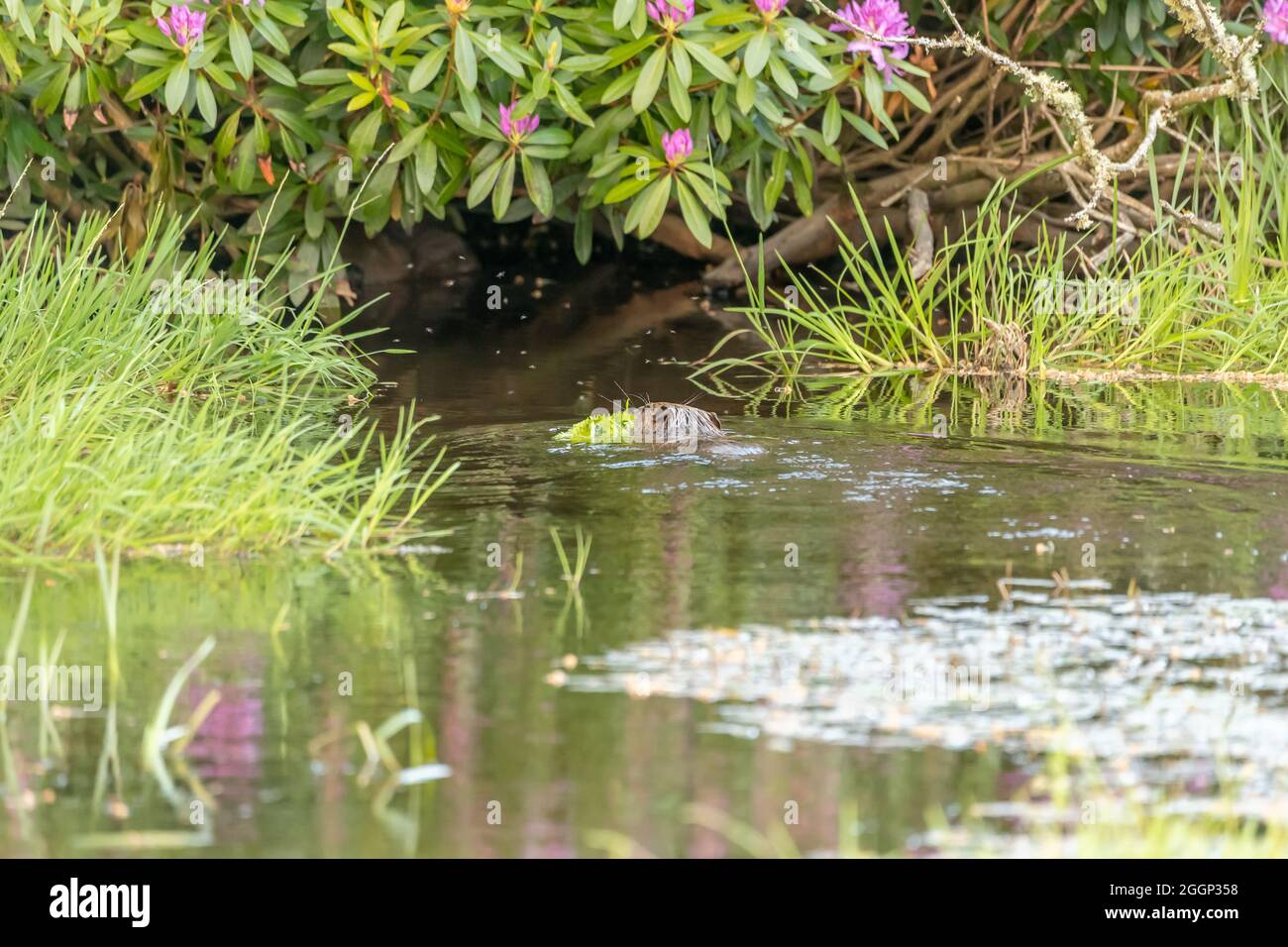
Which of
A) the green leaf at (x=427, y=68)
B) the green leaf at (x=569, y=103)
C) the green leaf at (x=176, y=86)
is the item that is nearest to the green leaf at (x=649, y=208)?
the green leaf at (x=569, y=103)

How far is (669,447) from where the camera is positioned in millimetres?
6461

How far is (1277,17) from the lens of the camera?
8.91 metres

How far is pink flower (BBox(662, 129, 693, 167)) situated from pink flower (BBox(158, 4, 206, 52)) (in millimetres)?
2057

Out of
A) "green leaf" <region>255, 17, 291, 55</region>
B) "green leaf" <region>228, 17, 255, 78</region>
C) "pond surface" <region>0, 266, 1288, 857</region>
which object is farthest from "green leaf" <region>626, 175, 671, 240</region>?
"pond surface" <region>0, 266, 1288, 857</region>

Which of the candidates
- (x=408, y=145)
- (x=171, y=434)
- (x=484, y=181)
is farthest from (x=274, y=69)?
(x=171, y=434)

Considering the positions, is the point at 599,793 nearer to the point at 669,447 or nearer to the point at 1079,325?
the point at 669,447

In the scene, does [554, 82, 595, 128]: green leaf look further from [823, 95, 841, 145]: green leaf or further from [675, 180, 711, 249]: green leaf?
[823, 95, 841, 145]: green leaf

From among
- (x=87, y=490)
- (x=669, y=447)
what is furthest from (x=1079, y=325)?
(x=87, y=490)

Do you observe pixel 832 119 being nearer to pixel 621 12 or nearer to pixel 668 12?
pixel 668 12

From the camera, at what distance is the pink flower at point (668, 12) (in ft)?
26.7

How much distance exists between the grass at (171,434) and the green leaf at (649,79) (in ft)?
5.43

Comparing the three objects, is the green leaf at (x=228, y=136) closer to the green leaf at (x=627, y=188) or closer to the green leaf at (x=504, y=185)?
the green leaf at (x=504, y=185)

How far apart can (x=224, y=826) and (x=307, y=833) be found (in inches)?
5.7

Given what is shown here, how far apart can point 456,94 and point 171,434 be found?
4010 millimetres
